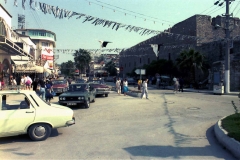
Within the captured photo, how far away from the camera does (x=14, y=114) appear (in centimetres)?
632

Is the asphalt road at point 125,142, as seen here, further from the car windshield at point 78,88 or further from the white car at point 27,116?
the car windshield at point 78,88

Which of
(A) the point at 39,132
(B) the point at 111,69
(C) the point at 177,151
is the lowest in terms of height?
(C) the point at 177,151

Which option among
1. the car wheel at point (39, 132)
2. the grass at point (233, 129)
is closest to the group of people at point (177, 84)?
the grass at point (233, 129)

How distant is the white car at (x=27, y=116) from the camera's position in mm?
6273

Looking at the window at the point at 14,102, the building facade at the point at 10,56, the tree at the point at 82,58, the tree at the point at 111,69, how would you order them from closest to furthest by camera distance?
the window at the point at 14,102 < the building facade at the point at 10,56 < the tree at the point at 82,58 < the tree at the point at 111,69

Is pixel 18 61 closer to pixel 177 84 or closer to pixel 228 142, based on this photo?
pixel 177 84

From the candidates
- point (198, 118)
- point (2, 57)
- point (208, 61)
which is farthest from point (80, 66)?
point (198, 118)

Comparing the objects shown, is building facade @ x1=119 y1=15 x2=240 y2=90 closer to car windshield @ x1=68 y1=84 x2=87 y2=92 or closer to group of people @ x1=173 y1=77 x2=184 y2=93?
group of people @ x1=173 y1=77 x2=184 y2=93

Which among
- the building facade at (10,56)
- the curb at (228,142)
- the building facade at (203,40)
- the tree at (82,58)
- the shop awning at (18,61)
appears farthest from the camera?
the tree at (82,58)

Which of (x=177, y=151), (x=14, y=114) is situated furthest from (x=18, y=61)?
(x=177, y=151)

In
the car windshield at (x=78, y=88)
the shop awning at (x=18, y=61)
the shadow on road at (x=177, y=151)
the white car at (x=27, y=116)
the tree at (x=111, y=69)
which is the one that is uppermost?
the tree at (x=111, y=69)

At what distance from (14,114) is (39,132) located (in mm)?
835

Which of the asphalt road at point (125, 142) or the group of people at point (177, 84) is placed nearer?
the asphalt road at point (125, 142)

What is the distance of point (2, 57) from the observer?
22.5m
